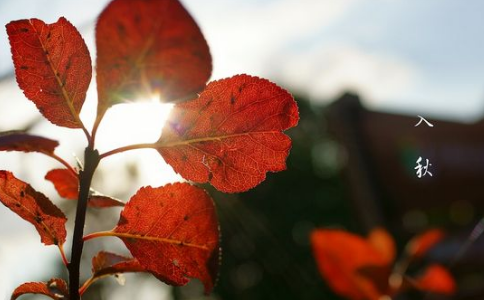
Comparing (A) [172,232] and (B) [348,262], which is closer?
(A) [172,232]

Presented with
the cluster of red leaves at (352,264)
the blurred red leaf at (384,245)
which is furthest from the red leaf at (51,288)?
the blurred red leaf at (384,245)

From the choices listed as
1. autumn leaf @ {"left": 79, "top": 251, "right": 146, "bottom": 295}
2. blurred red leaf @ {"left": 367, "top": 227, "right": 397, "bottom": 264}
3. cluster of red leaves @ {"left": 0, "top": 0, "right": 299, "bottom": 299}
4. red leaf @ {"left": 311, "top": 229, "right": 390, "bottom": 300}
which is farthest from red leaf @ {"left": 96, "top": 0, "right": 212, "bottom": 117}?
blurred red leaf @ {"left": 367, "top": 227, "right": 397, "bottom": 264}

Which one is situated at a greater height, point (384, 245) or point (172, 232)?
point (384, 245)

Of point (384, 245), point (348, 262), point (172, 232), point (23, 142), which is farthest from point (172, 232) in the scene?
point (384, 245)

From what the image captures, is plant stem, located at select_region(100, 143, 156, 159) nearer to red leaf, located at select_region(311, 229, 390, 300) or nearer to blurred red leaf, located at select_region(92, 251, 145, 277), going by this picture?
blurred red leaf, located at select_region(92, 251, 145, 277)

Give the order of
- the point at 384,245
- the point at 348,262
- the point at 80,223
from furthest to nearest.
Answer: the point at 384,245
the point at 348,262
the point at 80,223

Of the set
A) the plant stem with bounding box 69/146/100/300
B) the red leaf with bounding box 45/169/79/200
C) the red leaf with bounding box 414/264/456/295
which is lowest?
the plant stem with bounding box 69/146/100/300

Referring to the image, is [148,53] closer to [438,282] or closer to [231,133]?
[231,133]
